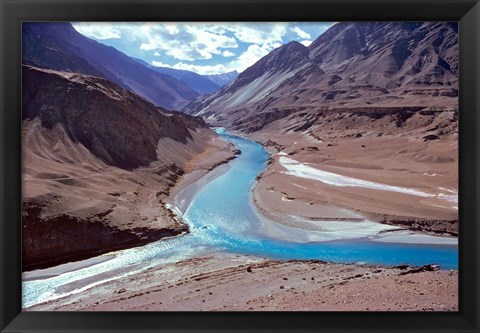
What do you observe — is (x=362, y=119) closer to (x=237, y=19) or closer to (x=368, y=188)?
(x=368, y=188)

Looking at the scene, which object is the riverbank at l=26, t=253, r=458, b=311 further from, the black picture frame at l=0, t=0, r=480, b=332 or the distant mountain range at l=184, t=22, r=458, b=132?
the distant mountain range at l=184, t=22, r=458, b=132

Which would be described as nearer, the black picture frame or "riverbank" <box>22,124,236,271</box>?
the black picture frame

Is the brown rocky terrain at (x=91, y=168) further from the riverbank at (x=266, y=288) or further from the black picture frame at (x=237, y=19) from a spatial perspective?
the riverbank at (x=266, y=288)

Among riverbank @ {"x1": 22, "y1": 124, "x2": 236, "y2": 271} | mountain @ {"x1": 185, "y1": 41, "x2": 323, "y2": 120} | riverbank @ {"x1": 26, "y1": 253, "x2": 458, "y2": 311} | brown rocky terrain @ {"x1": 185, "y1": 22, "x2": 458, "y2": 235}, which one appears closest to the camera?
riverbank @ {"x1": 26, "y1": 253, "x2": 458, "y2": 311}

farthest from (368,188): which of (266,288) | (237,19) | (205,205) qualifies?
(237,19)

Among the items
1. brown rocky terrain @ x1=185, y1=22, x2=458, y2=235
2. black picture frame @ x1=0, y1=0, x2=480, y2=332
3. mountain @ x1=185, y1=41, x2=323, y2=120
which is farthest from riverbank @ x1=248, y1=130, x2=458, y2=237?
mountain @ x1=185, y1=41, x2=323, y2=120

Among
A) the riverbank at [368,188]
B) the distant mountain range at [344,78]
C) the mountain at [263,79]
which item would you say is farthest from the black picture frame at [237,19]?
the mountain at [263,79]
